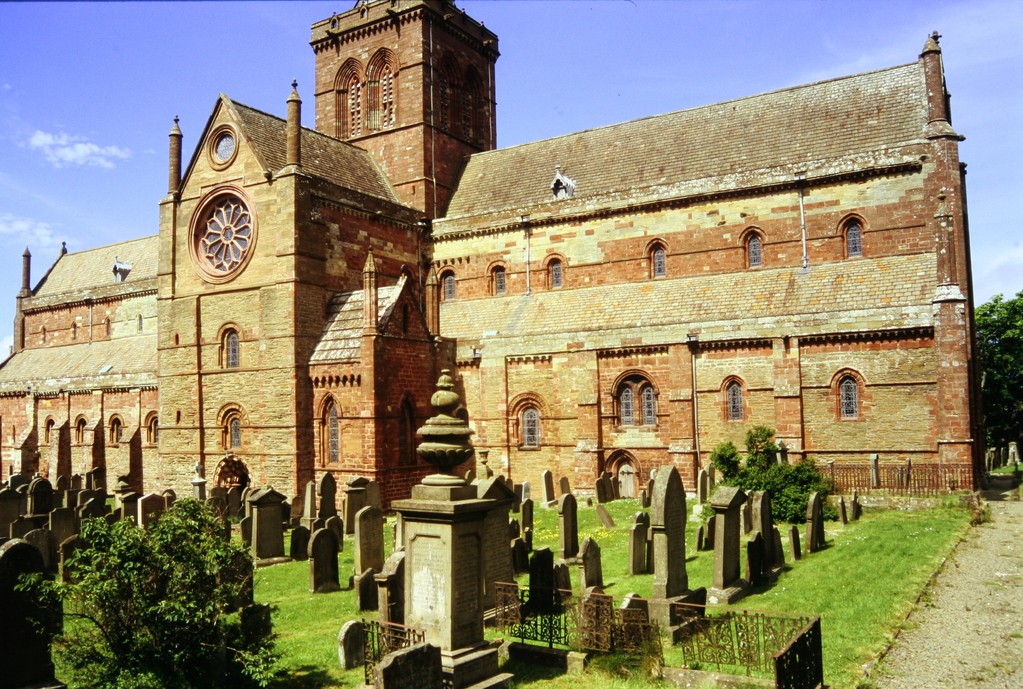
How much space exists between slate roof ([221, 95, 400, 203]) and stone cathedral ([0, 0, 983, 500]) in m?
0.13

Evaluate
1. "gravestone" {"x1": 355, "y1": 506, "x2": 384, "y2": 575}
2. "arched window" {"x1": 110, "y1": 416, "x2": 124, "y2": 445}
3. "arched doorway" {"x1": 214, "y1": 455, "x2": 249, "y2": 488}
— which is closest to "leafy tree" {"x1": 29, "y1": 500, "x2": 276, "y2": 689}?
"gravestone" {"x1": 355, "y1": 506, "x2": 384, "y2": 575}

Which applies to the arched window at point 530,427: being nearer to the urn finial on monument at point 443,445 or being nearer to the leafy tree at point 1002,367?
the urn finial on monument at point 443,445

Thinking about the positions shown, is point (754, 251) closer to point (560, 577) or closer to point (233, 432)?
point (560, 577)

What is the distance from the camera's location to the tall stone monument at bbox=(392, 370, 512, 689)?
375 inches

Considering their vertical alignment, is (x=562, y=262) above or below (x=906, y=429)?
above

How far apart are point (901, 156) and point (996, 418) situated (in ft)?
85.4

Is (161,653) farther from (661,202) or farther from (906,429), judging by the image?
(661,202)

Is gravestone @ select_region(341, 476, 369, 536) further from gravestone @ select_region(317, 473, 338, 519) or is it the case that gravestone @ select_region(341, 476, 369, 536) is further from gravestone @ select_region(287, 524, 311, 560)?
gravestone @ select_region(287, 524, 311, 560)

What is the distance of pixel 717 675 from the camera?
9367mm

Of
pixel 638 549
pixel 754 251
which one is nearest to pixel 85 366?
pixel 754 251

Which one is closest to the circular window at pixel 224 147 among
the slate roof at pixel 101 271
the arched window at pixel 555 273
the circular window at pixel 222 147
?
the circular window at pixel 222 147

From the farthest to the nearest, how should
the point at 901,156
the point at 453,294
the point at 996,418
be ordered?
the point at 996,418
the point at 453,294
the point at 901,156

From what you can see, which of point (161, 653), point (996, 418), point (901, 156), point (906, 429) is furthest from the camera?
point (996, 418)

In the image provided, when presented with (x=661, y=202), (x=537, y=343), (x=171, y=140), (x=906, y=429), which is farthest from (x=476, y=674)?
(x=171, y=140)
